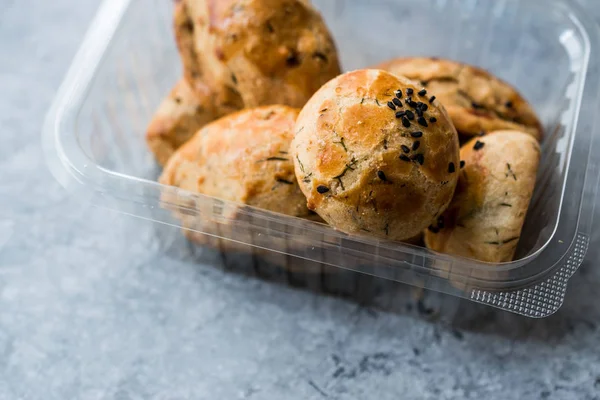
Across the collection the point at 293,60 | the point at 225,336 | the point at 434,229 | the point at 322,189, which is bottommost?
the point at 225,336

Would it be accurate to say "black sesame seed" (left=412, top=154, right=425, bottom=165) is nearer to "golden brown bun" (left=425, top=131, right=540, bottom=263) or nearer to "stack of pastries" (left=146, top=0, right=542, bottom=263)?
"stack of pastries" (left=146, top=0, right=542, bottom=263)

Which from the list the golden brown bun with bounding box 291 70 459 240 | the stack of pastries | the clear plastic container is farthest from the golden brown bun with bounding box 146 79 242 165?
the golden brown bun with bounding box 291 70 459 240

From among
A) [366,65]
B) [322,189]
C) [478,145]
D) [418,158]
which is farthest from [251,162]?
[366,65]

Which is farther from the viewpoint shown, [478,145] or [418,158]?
[478,145]

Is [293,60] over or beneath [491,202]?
over

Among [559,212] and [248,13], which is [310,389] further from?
[248,13]

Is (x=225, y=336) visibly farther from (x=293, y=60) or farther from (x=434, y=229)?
(x=293, y=60)

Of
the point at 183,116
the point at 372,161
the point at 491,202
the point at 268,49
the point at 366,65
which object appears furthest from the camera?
the point at 366,65
